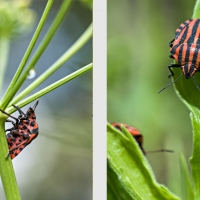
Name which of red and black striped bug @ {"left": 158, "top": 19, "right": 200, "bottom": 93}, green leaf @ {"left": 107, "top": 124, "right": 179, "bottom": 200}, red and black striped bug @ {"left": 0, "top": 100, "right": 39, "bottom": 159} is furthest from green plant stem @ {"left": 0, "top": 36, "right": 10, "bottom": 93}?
red and black striped bug @ {"left": 158, "top": 19, "right": 200, "bottom": 93}

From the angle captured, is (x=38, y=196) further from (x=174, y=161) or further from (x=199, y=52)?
(x=199, y=52)

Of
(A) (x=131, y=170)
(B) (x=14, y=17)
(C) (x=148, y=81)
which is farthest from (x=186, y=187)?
(B) (x=14, y=17)

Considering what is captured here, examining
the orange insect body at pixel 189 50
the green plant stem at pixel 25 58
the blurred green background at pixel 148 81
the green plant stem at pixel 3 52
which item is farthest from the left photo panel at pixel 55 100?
the orange insect body at pixel 189 50

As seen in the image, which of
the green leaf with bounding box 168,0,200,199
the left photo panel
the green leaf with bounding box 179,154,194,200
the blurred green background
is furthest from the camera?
the blurred green background

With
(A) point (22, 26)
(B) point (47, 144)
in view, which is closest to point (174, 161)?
(B) point (47, 144)

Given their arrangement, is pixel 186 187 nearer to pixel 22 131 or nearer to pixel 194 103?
pixel 194 103

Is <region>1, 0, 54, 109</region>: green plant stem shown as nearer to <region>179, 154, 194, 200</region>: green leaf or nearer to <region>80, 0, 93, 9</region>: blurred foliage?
<region>80, 0, 93, 9</region>: blurred foliage

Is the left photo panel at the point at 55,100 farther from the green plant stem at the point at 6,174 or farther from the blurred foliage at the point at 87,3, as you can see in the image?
the green plant stem at the point at 6,174
